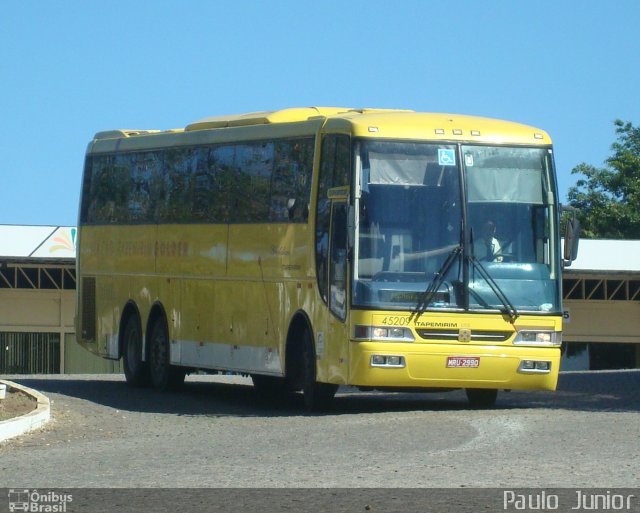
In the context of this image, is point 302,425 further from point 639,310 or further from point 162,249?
point 639,310

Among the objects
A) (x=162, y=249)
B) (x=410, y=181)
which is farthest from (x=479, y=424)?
(x=162, y=249)

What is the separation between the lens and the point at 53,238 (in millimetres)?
54531

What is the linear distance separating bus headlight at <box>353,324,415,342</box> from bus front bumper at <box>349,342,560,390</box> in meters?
0.07

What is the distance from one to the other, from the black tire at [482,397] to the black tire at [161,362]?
214 inches

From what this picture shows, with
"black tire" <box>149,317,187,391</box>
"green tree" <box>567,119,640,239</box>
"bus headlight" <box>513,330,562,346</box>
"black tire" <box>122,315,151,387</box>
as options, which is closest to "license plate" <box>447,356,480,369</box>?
"bus headlight" <box>513,330,562,346</box>

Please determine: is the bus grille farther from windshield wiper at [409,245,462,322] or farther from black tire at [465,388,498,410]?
black tire at [465,388,498,410]

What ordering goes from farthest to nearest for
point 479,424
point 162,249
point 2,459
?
1. point 162,249
2. point 479,424
3. point 2,459

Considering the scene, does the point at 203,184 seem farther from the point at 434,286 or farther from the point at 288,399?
the point at 434,286

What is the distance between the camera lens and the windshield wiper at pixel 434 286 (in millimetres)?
18734

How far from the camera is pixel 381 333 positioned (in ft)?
61.2

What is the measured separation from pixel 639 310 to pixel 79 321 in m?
34.7

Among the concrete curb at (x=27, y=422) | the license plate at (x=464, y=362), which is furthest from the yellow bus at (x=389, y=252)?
the concrete curb at (x=27, y=422)

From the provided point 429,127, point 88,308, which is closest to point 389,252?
point 429,127

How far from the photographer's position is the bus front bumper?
61.0 feet
